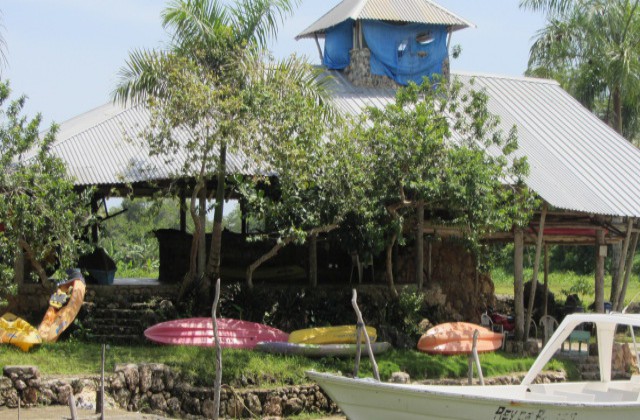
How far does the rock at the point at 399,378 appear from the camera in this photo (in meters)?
16.7

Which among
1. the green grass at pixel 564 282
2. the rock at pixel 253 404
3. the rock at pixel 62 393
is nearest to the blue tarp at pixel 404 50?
the rock at pixel 253 404

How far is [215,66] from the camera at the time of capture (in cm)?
1878

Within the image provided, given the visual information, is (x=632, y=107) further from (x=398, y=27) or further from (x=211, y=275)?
(x=211, y=275)

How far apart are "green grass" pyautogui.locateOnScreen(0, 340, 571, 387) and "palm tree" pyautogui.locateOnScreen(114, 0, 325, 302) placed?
264 cm

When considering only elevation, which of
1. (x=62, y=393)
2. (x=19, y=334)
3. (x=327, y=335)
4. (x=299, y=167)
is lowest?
(x=62, y=393)

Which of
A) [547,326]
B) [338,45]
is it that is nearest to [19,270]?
[338,45]

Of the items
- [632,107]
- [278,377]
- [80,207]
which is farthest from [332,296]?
[632,107]

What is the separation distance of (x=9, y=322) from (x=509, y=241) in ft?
40.1

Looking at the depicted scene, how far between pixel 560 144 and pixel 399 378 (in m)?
9.09

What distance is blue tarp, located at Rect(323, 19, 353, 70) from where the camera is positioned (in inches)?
1005

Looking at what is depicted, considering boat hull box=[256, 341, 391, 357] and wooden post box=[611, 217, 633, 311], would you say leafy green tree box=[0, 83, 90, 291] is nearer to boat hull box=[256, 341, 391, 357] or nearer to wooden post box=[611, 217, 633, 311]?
boat hull box=[256, 341, 391, 357]

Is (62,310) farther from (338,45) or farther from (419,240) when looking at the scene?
(338,45)

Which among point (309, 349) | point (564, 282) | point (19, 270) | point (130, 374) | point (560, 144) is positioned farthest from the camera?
point (564, 282)

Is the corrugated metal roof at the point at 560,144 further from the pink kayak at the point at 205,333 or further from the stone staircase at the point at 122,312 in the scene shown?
the stone staircase at the point at 122,312
